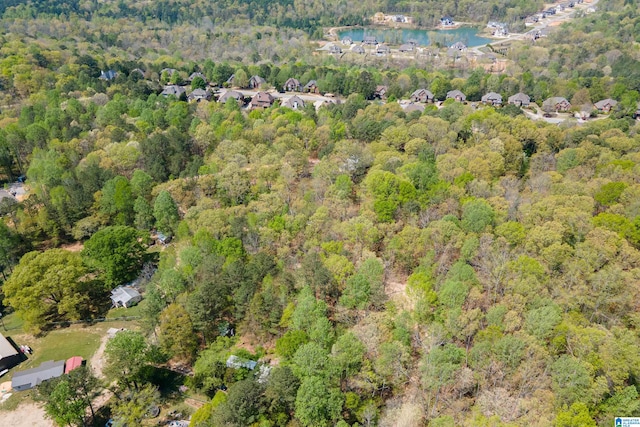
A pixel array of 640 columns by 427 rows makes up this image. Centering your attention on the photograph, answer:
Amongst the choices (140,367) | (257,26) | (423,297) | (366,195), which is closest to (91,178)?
(140,367)

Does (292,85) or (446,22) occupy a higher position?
(446,22)

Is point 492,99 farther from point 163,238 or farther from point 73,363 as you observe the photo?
point 73,363

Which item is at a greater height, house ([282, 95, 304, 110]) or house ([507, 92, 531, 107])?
house ([282, 95, 304, 110])

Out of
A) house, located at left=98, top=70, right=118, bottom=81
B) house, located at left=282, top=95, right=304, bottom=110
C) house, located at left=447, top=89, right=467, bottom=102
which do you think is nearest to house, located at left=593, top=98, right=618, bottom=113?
house, located at left=447, top=89, right=467, bottom=102

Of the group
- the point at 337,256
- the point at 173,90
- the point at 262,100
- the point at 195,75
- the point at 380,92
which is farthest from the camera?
the point at 195,75

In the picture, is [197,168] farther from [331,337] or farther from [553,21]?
[553,21]

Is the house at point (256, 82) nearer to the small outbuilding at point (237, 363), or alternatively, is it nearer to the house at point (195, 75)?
the house at point (195, 75)

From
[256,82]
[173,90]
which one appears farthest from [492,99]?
[173,90]

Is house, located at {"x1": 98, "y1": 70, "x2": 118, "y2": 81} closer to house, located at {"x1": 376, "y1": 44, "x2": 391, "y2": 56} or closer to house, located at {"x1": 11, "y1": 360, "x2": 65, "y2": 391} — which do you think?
house, located at {"x1": 376, "y1": 44, "x2": 391, "y2": 56}
